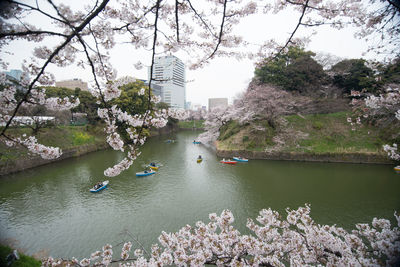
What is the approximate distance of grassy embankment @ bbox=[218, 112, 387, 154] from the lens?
1185 cm

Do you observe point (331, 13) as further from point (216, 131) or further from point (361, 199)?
point (216, 131)

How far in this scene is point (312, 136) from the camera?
44.5ft

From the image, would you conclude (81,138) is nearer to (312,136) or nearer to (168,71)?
(168,71)

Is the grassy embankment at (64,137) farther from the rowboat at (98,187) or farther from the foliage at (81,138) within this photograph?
the rowboat at (98,187)

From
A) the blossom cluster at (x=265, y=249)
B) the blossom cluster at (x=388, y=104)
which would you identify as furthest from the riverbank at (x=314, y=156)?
the blossom cluster at (x=265, y=249)

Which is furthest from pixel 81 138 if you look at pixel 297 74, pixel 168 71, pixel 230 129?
pixel 297 74

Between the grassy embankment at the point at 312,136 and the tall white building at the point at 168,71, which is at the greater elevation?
the tall white building at the point at 168,71

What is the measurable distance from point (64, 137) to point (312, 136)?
70.2ft

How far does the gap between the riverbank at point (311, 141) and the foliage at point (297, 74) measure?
3742 mm

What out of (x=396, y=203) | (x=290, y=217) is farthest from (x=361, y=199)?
(x=290, y=217)

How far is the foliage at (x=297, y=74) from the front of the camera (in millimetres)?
16578

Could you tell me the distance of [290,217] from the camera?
2982 mm

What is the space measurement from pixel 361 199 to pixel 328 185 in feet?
4.61

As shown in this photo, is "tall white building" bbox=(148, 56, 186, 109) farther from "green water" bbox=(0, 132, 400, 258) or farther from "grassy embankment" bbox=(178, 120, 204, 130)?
"grassy embankment" bbox=(178, 120, 204, 130)
